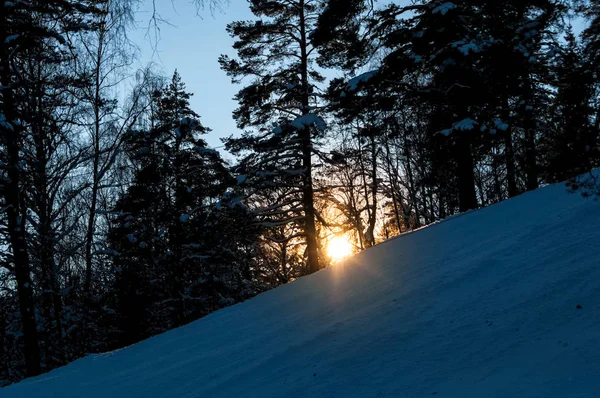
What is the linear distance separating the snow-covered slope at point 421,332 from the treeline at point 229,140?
3.95 feet

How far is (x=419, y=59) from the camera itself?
37.0 feet

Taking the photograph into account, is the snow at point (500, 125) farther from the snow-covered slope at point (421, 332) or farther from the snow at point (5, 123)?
the snow at point (5, 123)

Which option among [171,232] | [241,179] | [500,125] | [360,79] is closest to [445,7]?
[360,79]

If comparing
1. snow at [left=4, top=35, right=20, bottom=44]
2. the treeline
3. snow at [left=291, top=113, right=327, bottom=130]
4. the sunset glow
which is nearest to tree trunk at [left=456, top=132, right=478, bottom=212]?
the treeline

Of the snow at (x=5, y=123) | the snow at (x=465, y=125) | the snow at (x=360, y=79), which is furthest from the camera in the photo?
the snow at (x=360, y=79)

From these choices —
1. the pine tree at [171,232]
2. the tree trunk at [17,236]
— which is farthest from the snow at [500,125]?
the tree trunk at [17,236]

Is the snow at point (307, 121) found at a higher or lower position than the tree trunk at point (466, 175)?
higher

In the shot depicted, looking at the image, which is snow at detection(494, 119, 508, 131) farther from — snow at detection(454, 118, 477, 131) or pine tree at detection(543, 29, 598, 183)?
pine tree at detection(543, 29, 598, 183)

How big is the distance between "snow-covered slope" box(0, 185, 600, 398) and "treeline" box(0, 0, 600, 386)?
1.20m

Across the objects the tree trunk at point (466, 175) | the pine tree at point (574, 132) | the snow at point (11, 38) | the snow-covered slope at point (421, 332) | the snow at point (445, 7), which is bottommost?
the snow-covered slope at point (421, 332)

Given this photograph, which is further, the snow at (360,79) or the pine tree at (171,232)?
Result: the pine tree at (171,232)

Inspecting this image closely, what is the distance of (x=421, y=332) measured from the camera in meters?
4.46

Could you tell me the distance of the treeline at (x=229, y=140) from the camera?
32.7 ft

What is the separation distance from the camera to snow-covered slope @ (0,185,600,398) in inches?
137
